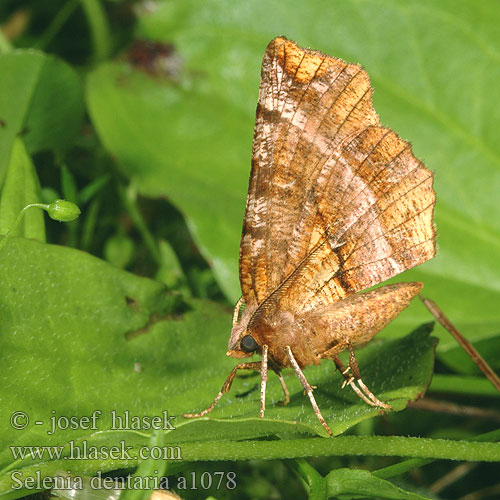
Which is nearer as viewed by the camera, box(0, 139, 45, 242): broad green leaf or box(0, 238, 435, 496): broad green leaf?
box(0, 238, 435, 496): broad green leaf

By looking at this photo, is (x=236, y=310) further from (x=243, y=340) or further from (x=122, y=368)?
(x=122, y=368)

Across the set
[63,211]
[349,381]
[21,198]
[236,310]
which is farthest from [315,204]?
[21,198]

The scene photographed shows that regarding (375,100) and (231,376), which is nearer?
(231,376)

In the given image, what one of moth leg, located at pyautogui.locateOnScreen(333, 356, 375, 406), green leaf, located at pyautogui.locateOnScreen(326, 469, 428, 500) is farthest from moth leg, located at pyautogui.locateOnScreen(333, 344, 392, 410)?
green leaf, located at pyautogui.locateOnScreen(326, 469, 428, 500)

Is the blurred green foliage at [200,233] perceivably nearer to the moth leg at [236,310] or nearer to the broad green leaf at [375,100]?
the broad green leaf at [375,100]

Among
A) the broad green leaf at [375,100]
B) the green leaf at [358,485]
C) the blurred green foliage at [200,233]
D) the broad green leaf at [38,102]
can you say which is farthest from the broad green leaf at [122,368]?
the broad green leaf at [375,100]

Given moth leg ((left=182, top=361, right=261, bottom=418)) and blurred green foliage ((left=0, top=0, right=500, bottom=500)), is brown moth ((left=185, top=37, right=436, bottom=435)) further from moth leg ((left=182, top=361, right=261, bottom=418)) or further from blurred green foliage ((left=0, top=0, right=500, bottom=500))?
blurred green foliage ((left=0, top=0, right=500, bottom=500))
